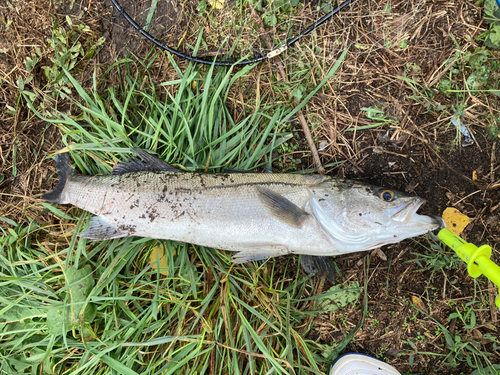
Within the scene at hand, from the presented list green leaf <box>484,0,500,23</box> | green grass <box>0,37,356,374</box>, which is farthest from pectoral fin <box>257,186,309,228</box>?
green leaf <box>484,0,500,23</box>

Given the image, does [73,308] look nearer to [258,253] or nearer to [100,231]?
[100,231]

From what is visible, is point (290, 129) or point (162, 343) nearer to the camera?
point (162, 343)

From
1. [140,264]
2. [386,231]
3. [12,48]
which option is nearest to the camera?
[386,231]

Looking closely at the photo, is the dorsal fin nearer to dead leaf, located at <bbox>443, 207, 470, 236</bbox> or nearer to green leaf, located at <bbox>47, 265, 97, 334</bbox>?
green leaf, located at <bbox>47, 265, 97, 334</bbox>

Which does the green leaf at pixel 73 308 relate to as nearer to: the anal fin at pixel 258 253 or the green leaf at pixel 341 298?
the anal fin at pixel 258 253

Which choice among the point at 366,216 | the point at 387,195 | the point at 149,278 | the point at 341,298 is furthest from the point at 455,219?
the point at 149,278

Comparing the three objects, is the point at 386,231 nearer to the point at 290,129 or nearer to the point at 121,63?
the point at 290,129

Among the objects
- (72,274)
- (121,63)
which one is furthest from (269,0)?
(72,274)

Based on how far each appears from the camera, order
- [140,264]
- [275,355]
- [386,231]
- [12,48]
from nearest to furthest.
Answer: [386,231] < [275,355] < [140,264] < [12,48]
